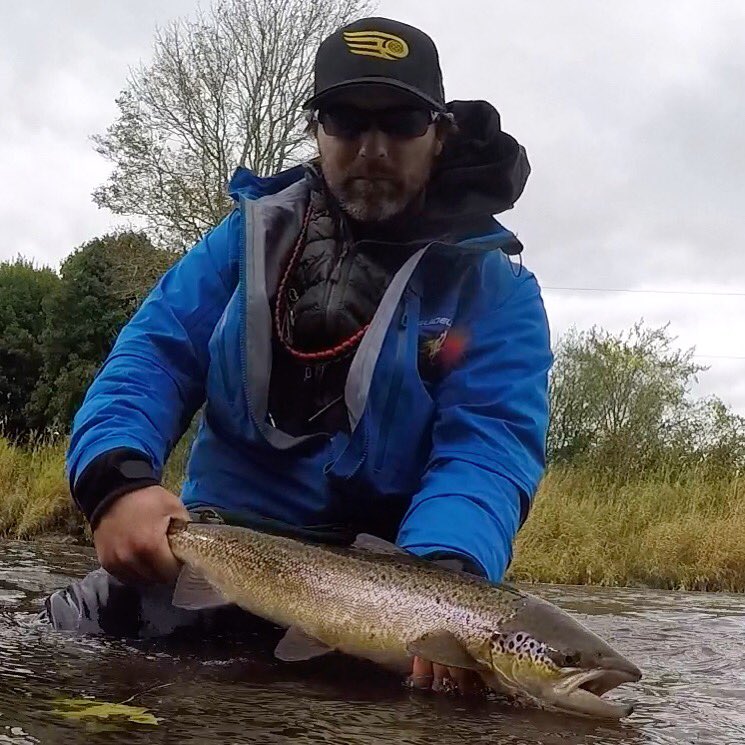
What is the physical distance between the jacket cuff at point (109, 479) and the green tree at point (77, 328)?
21761mm

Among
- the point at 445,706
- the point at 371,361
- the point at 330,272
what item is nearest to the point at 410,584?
the point at 445,706

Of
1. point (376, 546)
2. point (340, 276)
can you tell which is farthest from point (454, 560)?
point (340, 276)

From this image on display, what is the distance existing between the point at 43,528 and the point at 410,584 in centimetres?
1012

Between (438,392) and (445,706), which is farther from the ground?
(438,392)

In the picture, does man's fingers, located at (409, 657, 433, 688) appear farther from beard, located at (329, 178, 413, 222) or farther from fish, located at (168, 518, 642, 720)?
beard, located at (329, 178, 413, 222)

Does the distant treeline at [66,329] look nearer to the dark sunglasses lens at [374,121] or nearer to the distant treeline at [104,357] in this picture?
the distant treeline at [104,357]

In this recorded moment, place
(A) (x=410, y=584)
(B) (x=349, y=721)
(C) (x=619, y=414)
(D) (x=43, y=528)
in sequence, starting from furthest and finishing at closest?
(C) (x=619, y=414)
(D) (x=43, y=528)
(A) (x=410, y=584)
(B) (x=349, y=721)

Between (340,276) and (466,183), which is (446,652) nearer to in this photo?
(340,276)

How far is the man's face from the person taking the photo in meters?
3.40

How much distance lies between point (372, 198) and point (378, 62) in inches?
17.6

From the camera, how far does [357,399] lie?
10.3 feet

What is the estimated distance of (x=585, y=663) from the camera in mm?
2283

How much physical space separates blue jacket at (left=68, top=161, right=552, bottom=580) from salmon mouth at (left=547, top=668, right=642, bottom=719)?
0.64m

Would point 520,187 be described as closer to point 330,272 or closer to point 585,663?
point 330,272
